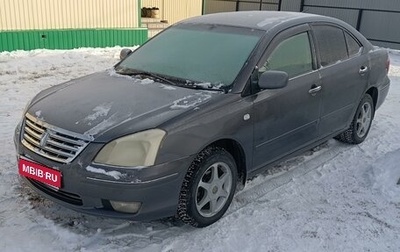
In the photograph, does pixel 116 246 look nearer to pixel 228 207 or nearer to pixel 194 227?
pixel 194 227

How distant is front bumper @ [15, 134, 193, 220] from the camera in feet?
9.73

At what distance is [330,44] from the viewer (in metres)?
4.74

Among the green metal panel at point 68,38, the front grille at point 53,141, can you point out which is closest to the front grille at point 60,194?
the front grille at point 53,141

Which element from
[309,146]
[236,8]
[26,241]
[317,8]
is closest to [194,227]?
[26,241]

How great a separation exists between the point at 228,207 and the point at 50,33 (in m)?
8.74

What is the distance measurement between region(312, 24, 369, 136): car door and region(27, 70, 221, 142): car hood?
158 cm

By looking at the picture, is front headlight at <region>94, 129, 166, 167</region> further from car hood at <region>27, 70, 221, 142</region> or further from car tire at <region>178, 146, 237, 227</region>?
car tire at <region>178, 146, 237, 227</region>

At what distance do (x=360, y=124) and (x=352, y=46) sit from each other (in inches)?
→ 40.0

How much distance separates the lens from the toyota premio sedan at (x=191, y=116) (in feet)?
9.89

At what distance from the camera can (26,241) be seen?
10.5 feet

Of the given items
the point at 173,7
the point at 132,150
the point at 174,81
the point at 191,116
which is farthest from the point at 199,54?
the point at 173,7

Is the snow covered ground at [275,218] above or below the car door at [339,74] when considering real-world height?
below

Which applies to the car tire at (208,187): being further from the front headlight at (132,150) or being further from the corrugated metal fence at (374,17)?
the corrugated metal fence at (374,17)

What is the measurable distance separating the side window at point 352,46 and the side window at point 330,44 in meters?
0.09
